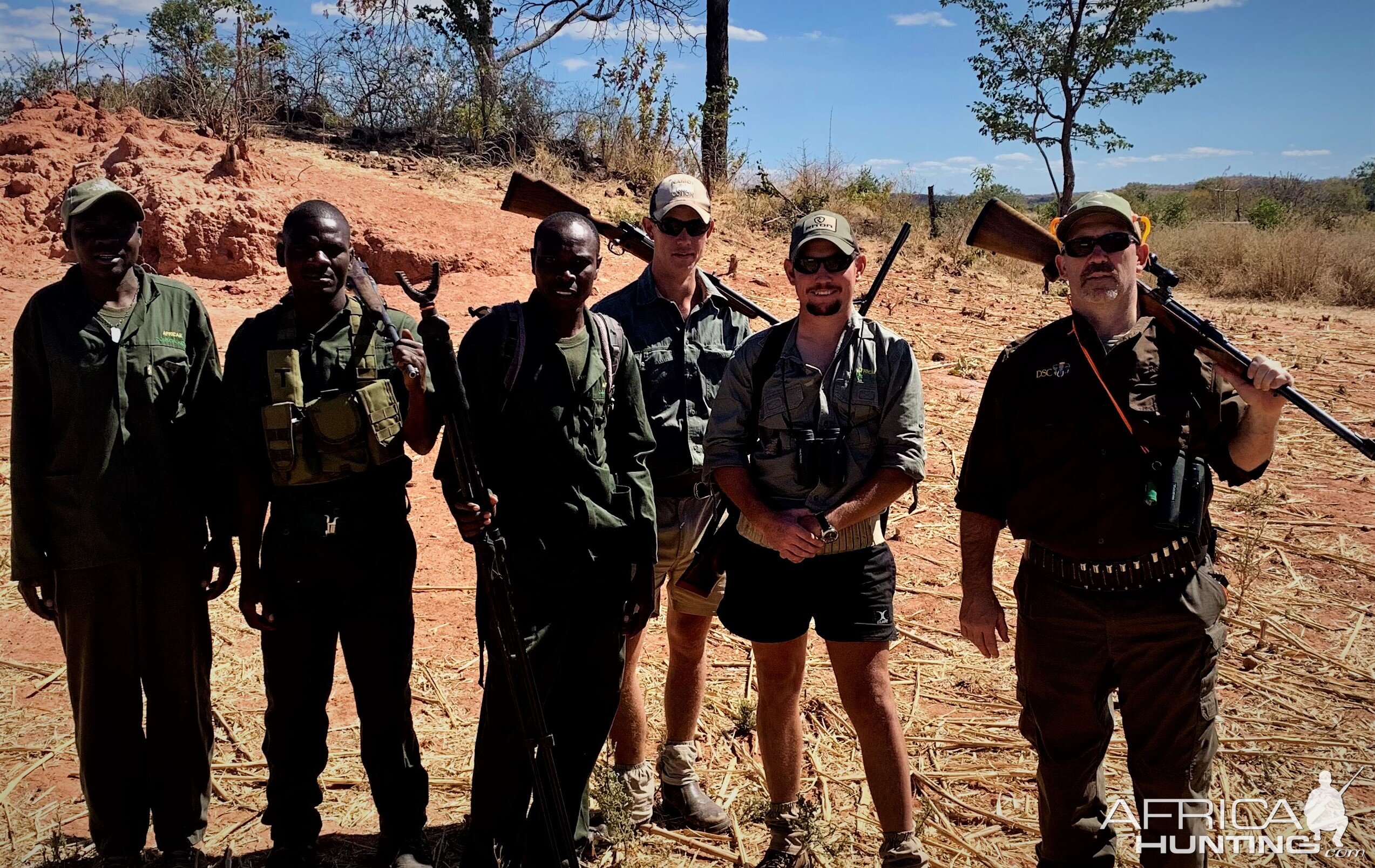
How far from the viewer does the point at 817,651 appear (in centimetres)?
505

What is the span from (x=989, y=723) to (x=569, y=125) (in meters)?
12.0

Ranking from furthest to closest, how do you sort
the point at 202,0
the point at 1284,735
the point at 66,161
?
the point at 202,0, the point at 66,161, the point at 1284,735

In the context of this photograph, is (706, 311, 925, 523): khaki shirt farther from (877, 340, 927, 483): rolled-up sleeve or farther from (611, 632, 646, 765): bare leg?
(611, 632, 646, 765): bare leg

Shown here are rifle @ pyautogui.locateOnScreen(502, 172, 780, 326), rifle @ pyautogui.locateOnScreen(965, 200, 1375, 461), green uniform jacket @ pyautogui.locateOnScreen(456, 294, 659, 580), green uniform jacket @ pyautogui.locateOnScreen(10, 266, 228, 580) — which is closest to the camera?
rifle @ pyautogui.locateOnScreen(965, 200, 1375, 461)

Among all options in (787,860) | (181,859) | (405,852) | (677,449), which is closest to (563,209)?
(677,449)

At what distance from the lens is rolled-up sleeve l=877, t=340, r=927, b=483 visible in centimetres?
290

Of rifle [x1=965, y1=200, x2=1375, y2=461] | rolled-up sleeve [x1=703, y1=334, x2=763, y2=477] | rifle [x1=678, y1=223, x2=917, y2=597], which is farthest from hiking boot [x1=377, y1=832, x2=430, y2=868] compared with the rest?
rifle [x1=965, y1=200, x2=1375, y2=461]

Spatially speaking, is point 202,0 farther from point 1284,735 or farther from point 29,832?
point 1284,735

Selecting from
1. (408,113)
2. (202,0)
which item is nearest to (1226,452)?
(408,113)

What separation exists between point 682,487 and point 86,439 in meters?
2.00

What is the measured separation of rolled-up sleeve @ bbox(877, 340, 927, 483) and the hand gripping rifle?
1232 millimetres

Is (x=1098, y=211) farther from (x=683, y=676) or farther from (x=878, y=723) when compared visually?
(x=683, y=676)

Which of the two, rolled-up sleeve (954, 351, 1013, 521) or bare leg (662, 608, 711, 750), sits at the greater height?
rolled-up sleeve (954, 351, 1013, 521)

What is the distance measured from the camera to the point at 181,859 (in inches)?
128
